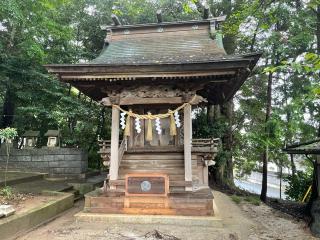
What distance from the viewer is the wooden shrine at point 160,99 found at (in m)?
8.18

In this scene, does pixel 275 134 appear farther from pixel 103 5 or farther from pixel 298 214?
pixel 103 5

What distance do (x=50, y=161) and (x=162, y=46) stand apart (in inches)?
323

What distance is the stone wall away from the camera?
14055 mm

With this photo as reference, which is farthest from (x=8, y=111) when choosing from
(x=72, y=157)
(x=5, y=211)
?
(x=5, y=211)

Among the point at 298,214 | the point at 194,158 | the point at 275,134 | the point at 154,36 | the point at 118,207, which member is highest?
the point at 154,36

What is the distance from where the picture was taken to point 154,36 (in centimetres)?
1175

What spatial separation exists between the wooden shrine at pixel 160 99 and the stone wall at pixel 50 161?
4.16 meters

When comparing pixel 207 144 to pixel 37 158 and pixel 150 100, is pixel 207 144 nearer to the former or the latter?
pixel 150 100

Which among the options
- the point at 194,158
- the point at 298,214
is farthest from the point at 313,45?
the point at 194,158

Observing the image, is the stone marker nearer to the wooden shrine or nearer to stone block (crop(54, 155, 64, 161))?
the wooden shrine

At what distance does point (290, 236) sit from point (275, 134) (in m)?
6.38

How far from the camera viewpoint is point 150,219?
7832 millimetres

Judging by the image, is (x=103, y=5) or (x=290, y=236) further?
(x=103, y=5)

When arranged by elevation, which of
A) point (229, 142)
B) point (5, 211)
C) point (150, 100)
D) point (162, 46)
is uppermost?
point (162, 46)
